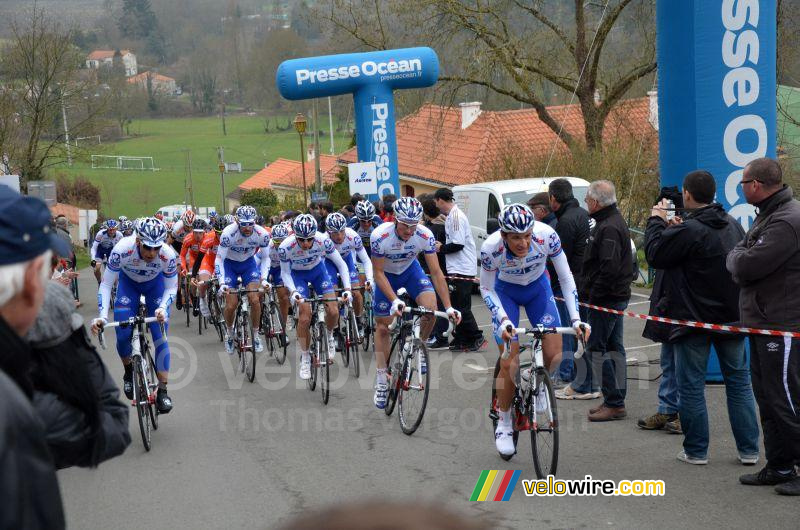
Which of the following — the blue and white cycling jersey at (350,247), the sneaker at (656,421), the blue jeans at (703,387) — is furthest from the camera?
the blue and white cycling jersey at (350,247)

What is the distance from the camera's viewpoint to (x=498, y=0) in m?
31.0

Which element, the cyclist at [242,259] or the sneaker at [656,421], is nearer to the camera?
the sneaker at [656,421]

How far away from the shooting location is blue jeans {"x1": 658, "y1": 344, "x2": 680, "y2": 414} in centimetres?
814

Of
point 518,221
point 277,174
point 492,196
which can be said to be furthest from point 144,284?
point 277,174

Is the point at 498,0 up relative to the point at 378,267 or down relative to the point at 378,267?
up

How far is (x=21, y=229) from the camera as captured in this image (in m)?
2.38

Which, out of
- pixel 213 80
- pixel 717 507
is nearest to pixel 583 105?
pixel 717 507

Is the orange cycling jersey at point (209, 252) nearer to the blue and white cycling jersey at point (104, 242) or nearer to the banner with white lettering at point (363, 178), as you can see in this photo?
the blue and white cycling jersey at point (104, 242)

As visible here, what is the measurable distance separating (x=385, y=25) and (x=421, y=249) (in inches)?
956

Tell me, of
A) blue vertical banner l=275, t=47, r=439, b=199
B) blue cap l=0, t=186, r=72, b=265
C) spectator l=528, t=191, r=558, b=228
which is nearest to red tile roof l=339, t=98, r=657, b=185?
blue vertical banner l=275, t=47, r=439, b=199

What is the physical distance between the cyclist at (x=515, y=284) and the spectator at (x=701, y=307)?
764 mm

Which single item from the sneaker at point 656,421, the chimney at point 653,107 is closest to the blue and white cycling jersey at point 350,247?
the sneaker at point 656,421

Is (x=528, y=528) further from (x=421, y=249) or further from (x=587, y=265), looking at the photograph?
(x=421, y=249)

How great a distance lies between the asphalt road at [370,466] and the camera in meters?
6.36
